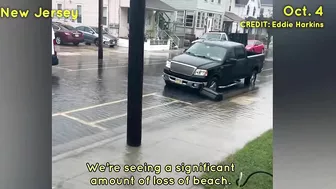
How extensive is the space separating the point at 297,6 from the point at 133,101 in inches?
117

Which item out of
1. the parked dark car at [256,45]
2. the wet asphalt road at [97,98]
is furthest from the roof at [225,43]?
the wet asphalt road at [97,98]

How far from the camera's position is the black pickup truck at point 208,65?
982 centimetres

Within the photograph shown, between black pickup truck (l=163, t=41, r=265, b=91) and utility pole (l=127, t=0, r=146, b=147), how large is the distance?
484 cm

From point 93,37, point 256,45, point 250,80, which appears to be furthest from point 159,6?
point 256,45

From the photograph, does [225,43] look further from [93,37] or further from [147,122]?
[93,37]

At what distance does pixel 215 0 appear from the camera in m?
11.6

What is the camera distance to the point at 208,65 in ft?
32.7

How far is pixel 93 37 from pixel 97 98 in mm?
13757

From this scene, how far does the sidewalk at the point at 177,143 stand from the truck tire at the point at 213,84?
54.2 inches

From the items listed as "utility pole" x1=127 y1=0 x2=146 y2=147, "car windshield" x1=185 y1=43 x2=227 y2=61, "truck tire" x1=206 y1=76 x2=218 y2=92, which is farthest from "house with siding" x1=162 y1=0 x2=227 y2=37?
"utility pole" x1=127 y1=0 x2=146 y2=147

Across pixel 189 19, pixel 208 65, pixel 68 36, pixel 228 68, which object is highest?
pixel 189 19

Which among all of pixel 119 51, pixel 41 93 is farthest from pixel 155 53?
pixel 41 93

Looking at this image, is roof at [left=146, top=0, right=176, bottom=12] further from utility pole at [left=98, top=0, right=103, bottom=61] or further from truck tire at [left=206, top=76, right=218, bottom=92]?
truck tire at [left=206, top=76, right=218, bottom=92]

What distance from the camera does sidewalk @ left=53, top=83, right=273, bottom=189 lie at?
420cm
